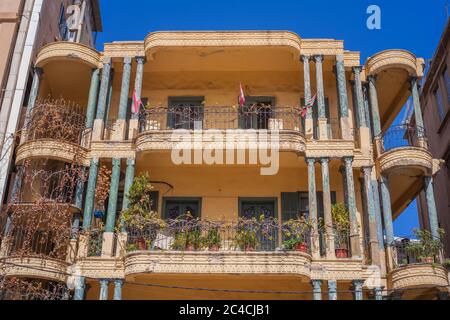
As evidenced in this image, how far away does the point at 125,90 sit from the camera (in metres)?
18.7

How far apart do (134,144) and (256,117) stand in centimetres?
425

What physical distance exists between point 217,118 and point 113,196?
4.53 m

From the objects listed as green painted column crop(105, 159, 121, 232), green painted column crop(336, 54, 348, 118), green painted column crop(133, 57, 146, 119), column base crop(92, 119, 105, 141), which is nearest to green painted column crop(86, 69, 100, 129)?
column base crop(92, 119, 105, 141)

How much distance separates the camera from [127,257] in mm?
15906

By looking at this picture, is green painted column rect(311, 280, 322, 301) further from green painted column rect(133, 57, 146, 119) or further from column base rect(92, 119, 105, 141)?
column base rect(92, 119, 105, 141)

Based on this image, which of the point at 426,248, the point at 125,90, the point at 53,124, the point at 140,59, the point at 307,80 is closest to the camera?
the point at 426,248

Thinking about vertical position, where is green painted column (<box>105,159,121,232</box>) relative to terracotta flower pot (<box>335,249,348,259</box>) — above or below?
above

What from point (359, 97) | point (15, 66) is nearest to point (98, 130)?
point (15, 66)

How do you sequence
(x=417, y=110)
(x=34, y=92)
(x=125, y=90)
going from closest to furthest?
(x=34, y=92) < (x=417, y=110) < (x=125, y=90)

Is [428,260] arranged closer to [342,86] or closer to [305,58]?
[342,86]

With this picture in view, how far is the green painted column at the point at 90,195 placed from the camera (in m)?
16.8

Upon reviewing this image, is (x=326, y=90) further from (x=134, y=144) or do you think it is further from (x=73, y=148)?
(x=73, y=148)

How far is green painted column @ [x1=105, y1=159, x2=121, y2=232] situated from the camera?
1670cm

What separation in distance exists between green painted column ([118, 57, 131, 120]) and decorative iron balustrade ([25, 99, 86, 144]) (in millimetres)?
1264
